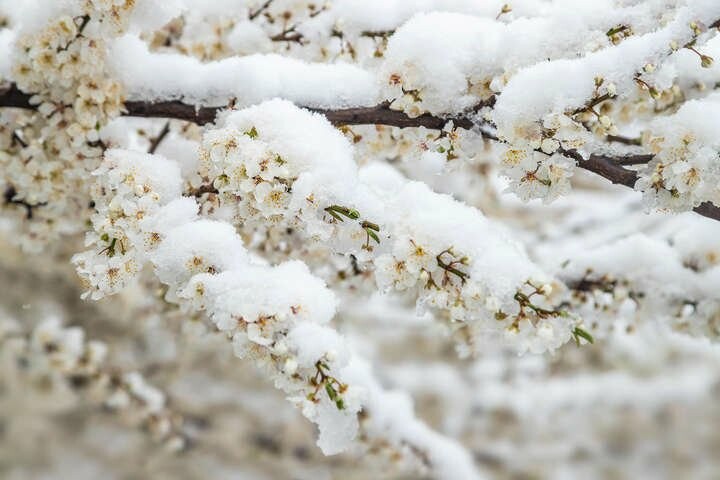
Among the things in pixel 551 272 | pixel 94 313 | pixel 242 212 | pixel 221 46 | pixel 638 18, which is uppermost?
pixel 638 18

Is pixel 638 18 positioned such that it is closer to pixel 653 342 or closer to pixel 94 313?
pixel 94 313

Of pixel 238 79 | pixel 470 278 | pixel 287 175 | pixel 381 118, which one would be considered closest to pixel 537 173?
pixel 470 278

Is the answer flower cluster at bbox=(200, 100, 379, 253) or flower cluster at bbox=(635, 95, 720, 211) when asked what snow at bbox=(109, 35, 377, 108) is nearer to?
flower cluster at bbox=(200, 100, 379, 253)

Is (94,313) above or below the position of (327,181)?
below

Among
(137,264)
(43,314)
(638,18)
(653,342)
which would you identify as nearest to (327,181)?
(137,264)

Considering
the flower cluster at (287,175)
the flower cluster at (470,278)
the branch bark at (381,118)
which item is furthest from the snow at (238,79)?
the flower cluster at (470,278)

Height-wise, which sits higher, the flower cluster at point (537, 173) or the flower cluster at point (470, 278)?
the flower cluster at point (537, 173)

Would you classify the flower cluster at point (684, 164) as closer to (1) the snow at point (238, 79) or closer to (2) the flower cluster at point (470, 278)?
(2) the flower cluster at point (470, 278)

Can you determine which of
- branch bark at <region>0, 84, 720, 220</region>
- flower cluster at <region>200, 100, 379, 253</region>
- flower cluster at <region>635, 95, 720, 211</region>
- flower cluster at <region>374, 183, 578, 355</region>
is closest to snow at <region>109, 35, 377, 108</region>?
branch bark at <region>0, 84, 720, 220</region>
